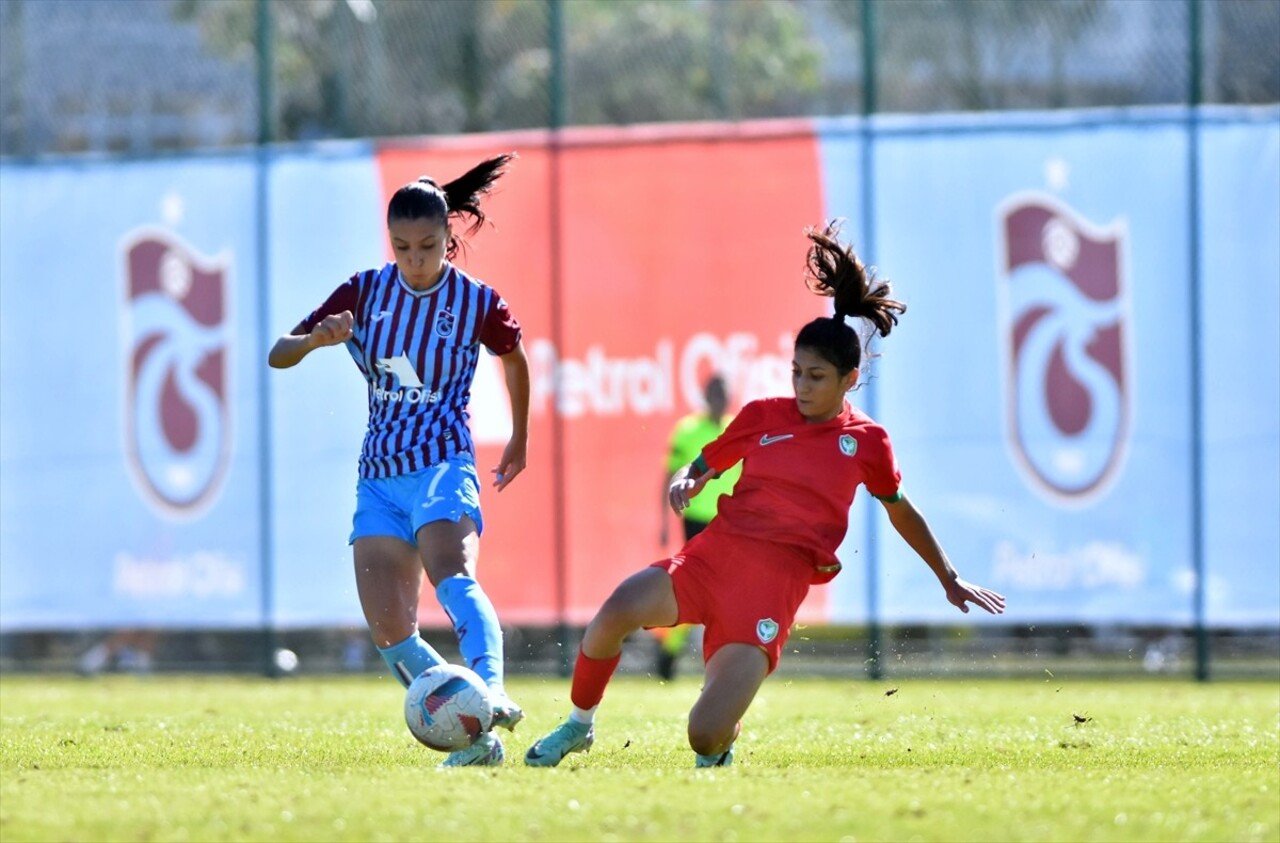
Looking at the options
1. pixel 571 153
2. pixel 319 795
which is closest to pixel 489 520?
pixel 571 153

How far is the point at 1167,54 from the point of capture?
1395 centimetres

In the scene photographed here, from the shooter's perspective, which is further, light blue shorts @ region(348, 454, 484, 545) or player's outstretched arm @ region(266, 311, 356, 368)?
light blue shorts @ region(348, 454, 484, 545)

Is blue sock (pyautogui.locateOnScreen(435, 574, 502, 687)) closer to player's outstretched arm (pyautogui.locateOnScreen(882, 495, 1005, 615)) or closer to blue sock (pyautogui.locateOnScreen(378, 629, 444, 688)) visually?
blue sock (pyautogui.locateOnScreen(378, 629, 444, 688))

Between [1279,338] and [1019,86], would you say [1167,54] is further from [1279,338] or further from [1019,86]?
[1279,338]

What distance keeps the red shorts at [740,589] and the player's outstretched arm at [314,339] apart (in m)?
1.35

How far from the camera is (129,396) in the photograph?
1494 cm

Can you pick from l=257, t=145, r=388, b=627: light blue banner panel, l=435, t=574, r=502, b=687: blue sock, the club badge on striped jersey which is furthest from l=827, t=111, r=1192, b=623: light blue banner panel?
l=435, t=574, r=502, b=687: blue sock

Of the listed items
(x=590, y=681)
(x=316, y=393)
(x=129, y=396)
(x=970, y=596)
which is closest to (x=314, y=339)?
(x=590, y=681)

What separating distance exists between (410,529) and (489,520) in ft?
24.1

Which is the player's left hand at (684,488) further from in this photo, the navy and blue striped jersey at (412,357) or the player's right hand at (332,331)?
the player's right hand at (332,331)

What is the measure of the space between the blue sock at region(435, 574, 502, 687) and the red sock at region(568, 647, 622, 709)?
278 mm

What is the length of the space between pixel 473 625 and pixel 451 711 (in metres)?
0.41

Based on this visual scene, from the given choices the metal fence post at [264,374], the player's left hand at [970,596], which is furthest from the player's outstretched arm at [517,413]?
the metal fence post at [264,374]

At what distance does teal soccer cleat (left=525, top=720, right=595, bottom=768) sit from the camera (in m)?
6.69
